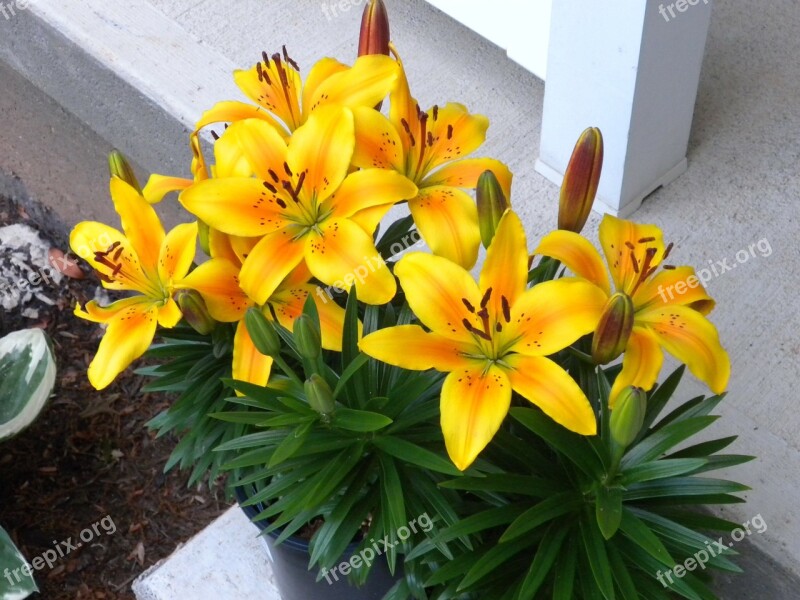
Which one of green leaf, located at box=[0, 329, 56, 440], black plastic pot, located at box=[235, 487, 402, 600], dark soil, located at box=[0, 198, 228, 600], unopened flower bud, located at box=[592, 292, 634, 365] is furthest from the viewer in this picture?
dark soil, located at box=[0, 198, 228, 600]

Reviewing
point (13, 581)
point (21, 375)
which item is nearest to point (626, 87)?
point (21, 375)

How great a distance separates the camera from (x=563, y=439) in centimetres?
87

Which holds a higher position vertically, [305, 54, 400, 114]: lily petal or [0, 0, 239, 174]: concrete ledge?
[305, 54, 400, 114]: lily petal

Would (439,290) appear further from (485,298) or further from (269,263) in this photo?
(269,263)

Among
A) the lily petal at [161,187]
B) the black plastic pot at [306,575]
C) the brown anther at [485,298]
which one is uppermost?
the brown anther at [485,298]

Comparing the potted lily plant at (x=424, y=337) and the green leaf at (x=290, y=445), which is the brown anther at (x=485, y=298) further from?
the green leaf at (x=290, y=445)

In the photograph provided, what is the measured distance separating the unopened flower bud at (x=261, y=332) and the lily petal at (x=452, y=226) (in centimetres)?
15

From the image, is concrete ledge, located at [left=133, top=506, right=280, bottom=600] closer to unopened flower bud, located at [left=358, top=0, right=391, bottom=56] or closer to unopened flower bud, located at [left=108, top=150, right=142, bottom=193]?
unopened flower bud, located at [left=108, top=150, right=142, bottom=193]

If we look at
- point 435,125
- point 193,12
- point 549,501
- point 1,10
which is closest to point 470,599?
point 549,501

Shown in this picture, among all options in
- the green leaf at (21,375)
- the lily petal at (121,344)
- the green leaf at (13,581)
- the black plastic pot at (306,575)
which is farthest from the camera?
the green leaf at (21,375)

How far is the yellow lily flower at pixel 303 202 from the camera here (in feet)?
2.69

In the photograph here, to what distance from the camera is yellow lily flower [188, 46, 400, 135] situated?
87 cm

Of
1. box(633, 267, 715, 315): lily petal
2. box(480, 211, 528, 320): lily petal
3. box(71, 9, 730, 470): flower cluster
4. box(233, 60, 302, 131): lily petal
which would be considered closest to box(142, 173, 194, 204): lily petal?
box(71, 9, 730, 470): flower cluster

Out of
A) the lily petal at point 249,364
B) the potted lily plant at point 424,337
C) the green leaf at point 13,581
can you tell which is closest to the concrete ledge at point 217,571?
the green leaf at point 13,581
